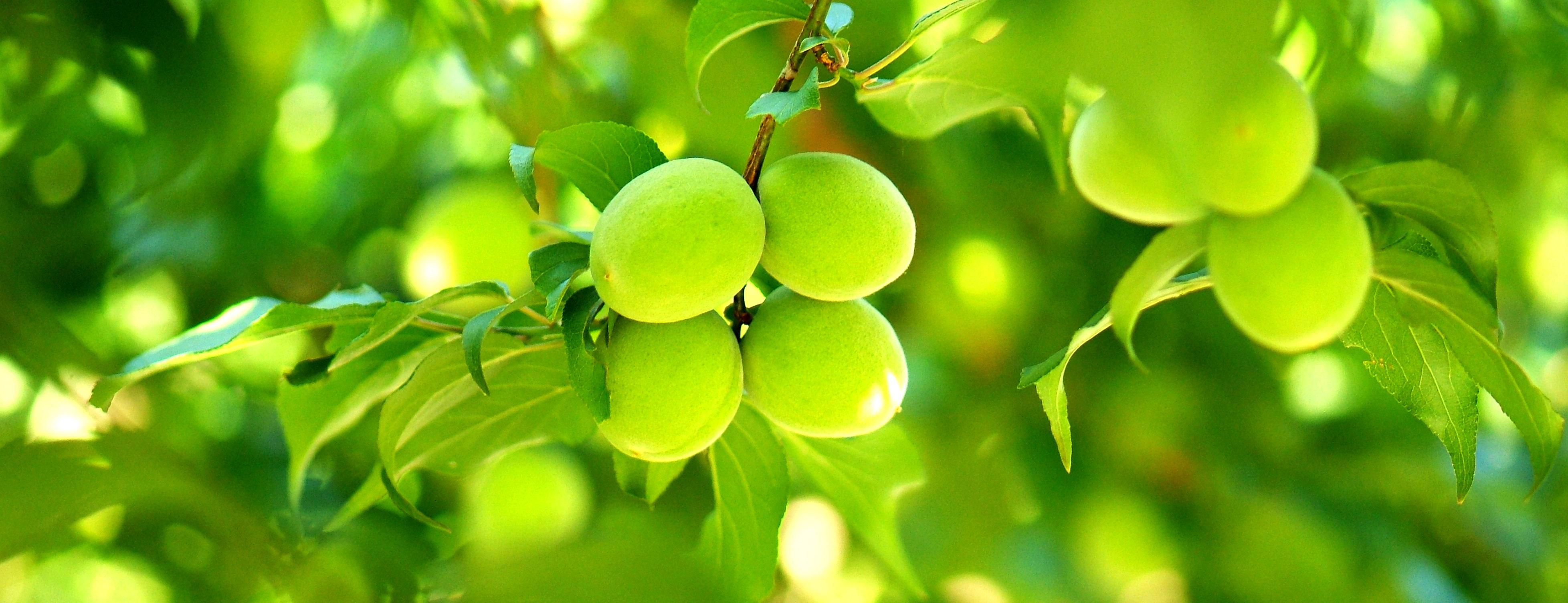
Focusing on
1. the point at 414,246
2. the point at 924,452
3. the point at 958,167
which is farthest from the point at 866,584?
the point at 414,246

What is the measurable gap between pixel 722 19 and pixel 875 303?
0.89 metres

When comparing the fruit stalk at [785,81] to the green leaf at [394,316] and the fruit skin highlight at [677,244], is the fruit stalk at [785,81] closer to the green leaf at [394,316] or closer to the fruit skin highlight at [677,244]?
the fruit skin highlight at [677,244]

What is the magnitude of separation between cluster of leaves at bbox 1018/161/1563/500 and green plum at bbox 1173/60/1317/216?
0.03 metres

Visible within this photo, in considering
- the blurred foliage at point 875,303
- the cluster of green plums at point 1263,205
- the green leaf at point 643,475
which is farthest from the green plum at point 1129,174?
the blurred foliage at point 875,303

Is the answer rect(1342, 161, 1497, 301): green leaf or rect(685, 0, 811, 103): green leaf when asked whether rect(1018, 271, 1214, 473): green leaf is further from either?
rect(685, 0, 811, 103): green leaf

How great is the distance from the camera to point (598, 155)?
569mm

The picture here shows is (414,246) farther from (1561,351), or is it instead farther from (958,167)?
(1561,351)

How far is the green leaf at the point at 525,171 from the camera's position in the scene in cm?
51

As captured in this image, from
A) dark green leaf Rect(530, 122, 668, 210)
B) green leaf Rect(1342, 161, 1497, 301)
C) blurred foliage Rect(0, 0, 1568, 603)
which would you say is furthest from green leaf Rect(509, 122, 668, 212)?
green leaf Rect(1342, 161, 1497, 301)

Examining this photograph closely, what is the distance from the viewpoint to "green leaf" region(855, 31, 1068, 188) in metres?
0.37

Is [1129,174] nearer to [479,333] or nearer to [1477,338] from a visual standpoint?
[1477,338]

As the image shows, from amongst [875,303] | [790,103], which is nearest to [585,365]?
[790,103]

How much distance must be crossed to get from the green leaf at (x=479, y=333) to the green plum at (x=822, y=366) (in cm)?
13

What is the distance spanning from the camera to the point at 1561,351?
1679 millimetres
